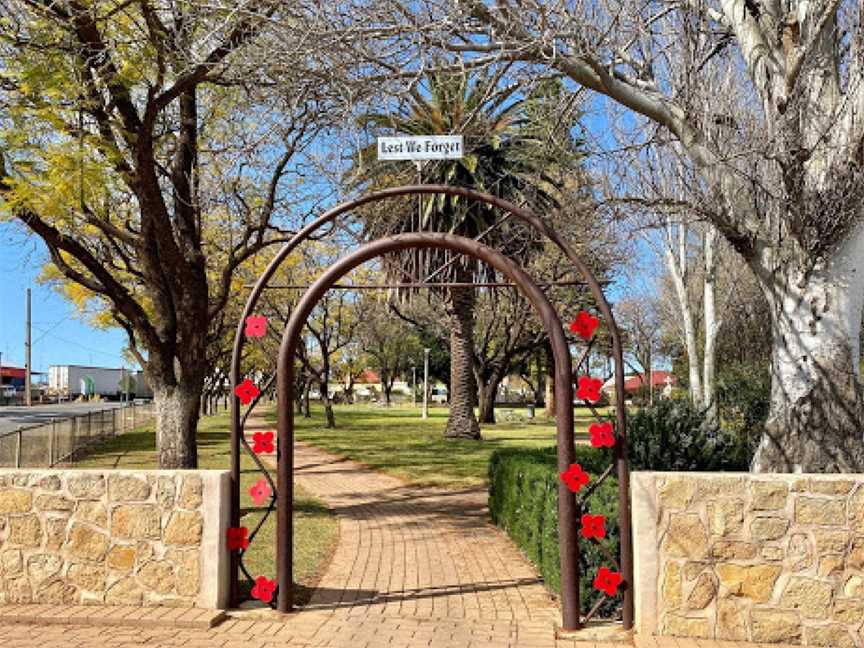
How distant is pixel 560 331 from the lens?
6176 millimetres

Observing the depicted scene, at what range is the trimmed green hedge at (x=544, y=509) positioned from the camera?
241 inches

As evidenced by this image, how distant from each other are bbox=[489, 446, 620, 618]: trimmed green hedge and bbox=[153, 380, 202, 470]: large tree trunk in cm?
436

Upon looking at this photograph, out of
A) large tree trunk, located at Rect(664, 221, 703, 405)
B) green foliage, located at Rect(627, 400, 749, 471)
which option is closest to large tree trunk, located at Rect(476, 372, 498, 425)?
large tree trunk, located at Rect(664, 221, 703, 405)

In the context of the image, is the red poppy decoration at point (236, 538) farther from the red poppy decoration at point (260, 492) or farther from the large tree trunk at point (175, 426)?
the large tree trunk at point (175, 426)

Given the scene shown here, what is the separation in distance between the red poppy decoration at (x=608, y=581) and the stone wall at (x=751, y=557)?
0.21 metres

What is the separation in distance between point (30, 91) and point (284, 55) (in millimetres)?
3517

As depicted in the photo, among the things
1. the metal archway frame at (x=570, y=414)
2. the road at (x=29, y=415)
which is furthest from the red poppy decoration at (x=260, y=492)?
the road at (x=29, y=415)

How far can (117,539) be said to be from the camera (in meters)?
6.00

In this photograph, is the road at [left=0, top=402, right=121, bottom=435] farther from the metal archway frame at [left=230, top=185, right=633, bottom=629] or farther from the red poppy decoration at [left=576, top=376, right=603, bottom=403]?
the red poppy decoration at [left=576, top=376, right=603, bottom=403]

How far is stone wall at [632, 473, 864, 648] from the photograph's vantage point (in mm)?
5246

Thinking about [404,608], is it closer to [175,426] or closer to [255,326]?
[255,326]

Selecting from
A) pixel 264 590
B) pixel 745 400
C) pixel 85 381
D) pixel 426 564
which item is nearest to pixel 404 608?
pixel 264 590

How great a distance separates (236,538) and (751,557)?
13.2ft

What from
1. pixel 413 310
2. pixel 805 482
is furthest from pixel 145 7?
pixel 413 310
